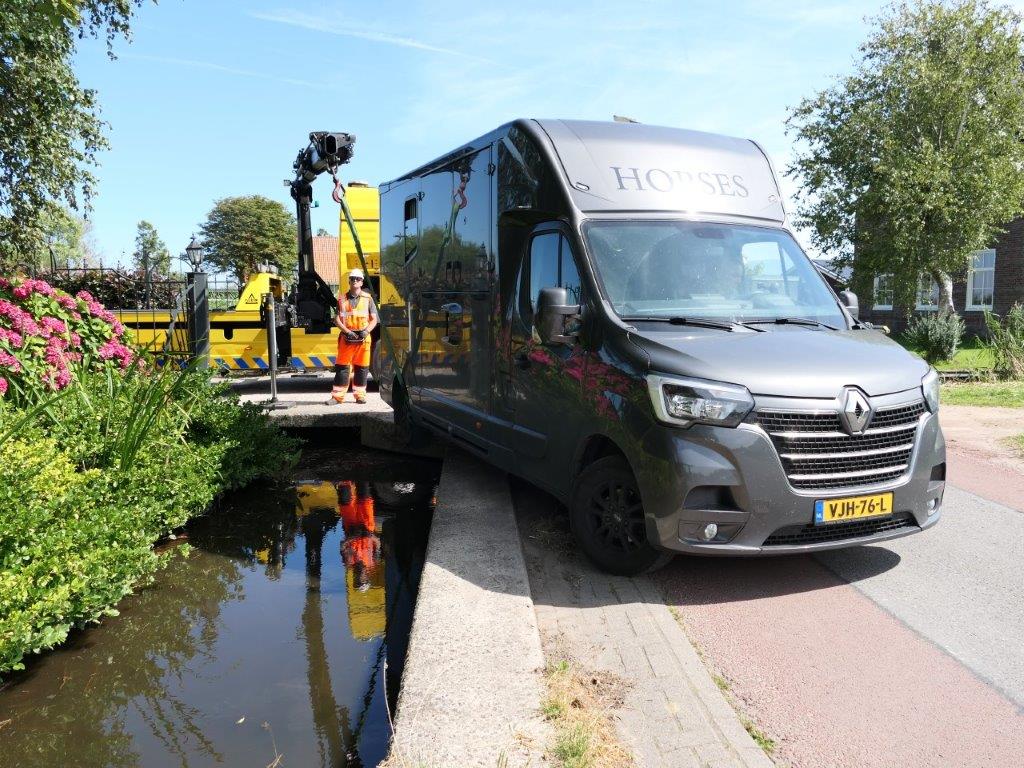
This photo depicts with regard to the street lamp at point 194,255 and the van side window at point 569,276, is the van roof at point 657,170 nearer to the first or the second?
the van side window at point 569,276

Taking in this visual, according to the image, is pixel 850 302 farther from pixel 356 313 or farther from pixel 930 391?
pixel 356 313

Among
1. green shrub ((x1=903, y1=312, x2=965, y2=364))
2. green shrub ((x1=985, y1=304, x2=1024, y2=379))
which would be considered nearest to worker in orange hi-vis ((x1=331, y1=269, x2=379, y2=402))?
green shrub ((x1=985, y1=304, x2=1024, y2=379))

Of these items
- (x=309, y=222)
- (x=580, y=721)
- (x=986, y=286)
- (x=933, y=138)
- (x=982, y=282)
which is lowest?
(x=580, y=721)

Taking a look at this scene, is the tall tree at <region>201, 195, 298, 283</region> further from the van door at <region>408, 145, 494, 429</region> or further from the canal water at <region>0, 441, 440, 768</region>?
the canal water at <region>0, 441, 440, 768</region>

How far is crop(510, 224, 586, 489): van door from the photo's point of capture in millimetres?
4754

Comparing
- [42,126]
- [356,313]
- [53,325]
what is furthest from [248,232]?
[53,325]

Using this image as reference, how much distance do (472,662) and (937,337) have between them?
58.8 feet

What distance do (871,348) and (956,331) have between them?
1574 cm

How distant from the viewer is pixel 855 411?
13.2 ft

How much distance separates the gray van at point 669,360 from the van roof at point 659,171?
1cm

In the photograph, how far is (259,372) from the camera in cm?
1359

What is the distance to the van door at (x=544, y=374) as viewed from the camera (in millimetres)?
4754

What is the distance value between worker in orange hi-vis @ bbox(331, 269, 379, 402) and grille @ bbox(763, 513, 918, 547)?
6938 mm

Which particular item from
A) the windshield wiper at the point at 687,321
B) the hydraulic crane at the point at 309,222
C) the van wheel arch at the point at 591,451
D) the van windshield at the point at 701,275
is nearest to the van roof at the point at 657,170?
the van windshield at the point at 701,275
